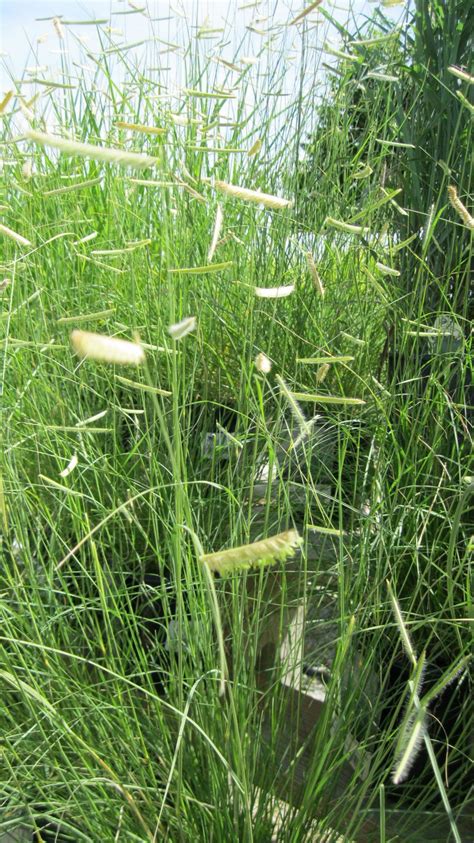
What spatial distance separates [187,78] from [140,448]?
110cm

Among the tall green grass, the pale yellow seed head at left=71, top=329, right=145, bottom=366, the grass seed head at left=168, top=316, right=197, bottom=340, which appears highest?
the pale yellow seed head at left=71, top=329, right=145, bottom=366

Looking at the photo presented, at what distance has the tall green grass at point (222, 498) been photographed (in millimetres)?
870

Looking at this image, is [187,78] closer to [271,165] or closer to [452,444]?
[271,165]

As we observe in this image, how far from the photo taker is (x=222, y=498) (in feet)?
4.65

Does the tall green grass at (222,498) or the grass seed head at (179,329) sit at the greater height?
the grass seed head at (179,329)

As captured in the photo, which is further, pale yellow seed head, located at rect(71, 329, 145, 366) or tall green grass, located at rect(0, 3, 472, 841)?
tall green grass, located at rect(0, 3, 472, 841)

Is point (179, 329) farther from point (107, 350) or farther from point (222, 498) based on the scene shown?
point (222, 498)

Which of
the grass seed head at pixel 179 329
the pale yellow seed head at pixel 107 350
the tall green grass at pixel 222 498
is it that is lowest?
the tall green grass at pixel 222 498

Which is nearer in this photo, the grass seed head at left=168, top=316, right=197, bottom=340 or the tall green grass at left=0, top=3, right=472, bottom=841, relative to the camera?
the grass seed head at left=168, top=316, right=197, bottom=340

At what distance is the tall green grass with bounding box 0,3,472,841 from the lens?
0.87 metres

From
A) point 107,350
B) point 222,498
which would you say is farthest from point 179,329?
point 222,498

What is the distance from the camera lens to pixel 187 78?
2.06 meters

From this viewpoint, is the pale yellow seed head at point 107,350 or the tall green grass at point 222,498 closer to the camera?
the pale yellow seed head at point 107,350

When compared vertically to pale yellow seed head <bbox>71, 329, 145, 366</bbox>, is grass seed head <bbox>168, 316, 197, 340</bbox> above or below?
below
